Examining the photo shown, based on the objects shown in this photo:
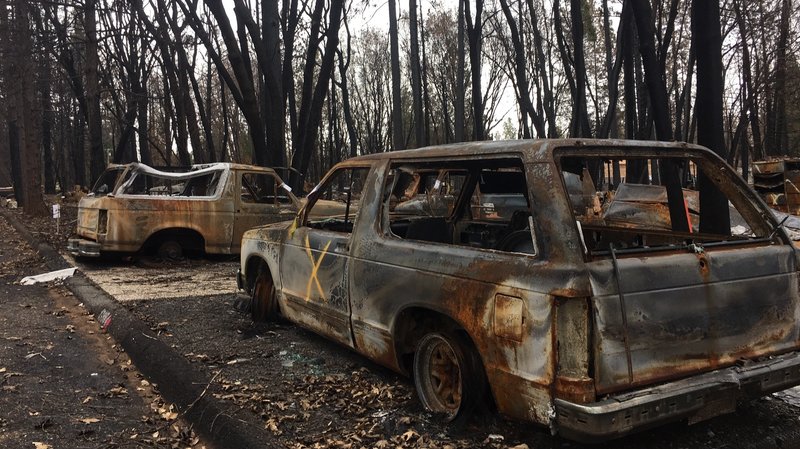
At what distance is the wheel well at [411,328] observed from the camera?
3.78 metres

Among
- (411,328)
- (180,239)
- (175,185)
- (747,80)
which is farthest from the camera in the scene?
(747,80)

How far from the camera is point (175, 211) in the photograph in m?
9.91

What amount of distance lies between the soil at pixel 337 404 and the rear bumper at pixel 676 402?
40 centimetres

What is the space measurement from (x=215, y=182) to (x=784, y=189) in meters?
17.5

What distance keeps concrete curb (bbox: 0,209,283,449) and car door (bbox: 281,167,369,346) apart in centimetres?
100

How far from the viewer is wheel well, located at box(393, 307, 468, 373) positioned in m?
3.78

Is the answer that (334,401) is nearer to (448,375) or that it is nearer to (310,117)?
(448,375)

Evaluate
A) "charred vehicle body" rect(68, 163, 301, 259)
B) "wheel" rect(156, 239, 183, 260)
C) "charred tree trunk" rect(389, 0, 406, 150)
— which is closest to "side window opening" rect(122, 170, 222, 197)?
"charred vehicle body" rect(68, 163, 301, 259)

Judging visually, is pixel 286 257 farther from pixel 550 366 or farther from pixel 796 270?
pixel 796 270

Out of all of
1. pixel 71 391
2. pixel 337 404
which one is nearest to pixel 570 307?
pixel 337 404

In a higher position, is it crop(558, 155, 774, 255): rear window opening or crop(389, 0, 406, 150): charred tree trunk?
crop(389, 0, 406, 150): charred tree trunk

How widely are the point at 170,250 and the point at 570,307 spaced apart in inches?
351

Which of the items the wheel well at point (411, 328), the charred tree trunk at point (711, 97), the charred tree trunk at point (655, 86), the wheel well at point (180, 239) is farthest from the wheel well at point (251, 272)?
the charred tree trunk at point (655, 86)

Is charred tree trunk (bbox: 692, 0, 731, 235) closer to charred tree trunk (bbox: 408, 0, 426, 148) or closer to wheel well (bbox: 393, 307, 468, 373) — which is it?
wheel well (bbox: 393, 307, 468, 373)
